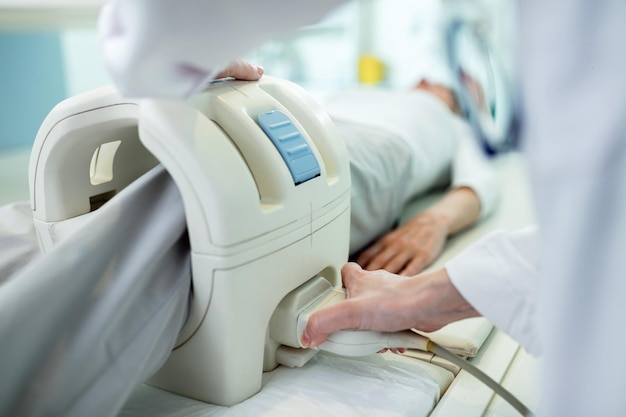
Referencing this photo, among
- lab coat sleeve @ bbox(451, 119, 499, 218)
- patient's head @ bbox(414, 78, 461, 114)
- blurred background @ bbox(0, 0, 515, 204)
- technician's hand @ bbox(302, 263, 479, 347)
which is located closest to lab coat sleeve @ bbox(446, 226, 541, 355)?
technician's hand @ bbox(302, 263, 479, 347)

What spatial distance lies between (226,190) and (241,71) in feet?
0.58

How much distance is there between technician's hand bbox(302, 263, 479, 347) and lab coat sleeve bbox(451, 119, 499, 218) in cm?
54

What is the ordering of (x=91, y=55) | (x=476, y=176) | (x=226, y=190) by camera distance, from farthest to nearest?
1. (x=91, y=55)
2. (x=476, y=176)
3. (x=226, y=190)

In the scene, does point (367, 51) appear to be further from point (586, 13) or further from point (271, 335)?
point (586, 13)

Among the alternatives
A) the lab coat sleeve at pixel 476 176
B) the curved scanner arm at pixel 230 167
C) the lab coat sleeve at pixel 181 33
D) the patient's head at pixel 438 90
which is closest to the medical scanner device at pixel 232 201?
the curved scanner arm at pixel 230 167

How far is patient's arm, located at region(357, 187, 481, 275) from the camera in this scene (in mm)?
839

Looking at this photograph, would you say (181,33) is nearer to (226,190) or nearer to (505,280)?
(226,190)

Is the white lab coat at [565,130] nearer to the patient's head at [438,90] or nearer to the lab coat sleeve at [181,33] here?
the lab coat sleeve at [181,33]

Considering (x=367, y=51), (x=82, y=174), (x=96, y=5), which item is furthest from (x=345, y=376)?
(x=367, y=51)

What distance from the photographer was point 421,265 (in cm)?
85

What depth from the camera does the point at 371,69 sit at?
8.65 feet

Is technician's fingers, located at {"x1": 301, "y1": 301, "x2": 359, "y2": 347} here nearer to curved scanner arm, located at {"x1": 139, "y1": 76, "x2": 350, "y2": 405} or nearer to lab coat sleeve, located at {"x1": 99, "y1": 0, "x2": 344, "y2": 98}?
curved scanner arm, located at {"x1": 139, "y1": 76, "x2": 350, "y2": 405}

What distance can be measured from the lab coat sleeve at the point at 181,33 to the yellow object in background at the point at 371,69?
91.6 inches

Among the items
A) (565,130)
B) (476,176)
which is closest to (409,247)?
(476,176)
